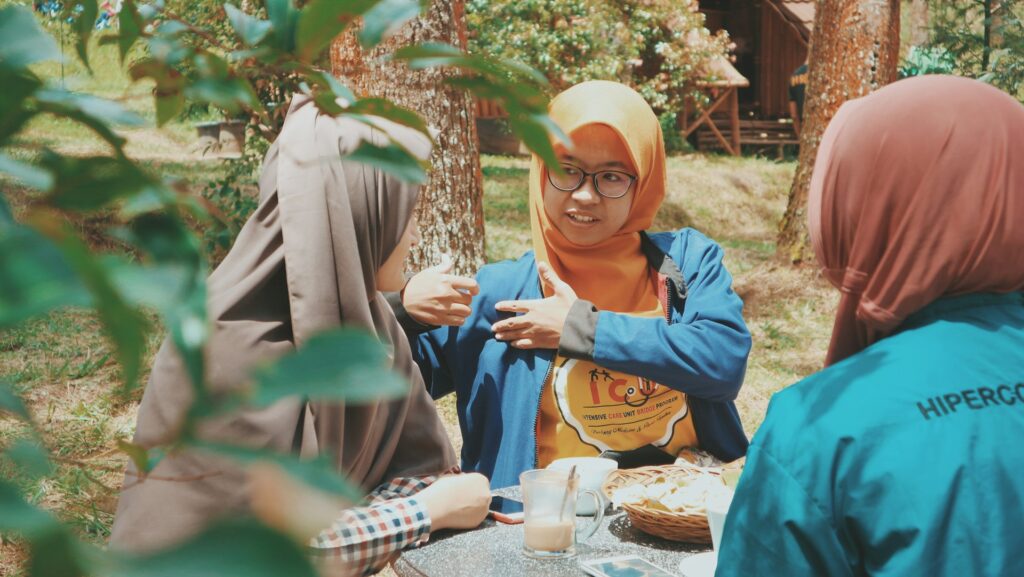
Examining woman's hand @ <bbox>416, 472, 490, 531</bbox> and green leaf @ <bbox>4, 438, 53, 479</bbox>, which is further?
woman's hand @ <bbox>416, 472, 490, 531</bbox>

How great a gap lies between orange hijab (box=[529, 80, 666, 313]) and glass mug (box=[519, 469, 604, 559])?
0.88m

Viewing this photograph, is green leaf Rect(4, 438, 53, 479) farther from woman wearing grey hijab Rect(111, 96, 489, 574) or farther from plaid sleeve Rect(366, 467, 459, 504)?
plaid sleeve Rect(366, 467, 459, 504)

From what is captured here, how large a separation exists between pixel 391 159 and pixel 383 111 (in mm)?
48

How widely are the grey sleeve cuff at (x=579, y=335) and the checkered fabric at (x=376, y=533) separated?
1.98 ft

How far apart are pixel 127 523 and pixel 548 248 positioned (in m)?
1.37

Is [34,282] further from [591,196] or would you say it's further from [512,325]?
[591,196]

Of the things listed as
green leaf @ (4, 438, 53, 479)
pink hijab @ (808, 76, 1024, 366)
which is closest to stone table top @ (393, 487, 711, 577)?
pink hijab @ (808, 76, 1024, 366)

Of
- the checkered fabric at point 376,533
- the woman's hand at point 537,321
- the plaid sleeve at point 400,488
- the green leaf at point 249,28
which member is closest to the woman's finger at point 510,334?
the woman's hand at point 537,321

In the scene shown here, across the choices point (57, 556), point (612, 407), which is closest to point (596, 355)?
point (612, 407)

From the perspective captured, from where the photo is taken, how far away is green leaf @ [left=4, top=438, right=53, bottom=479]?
43 centimetres

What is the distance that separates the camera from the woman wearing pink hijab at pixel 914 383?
3.98ft

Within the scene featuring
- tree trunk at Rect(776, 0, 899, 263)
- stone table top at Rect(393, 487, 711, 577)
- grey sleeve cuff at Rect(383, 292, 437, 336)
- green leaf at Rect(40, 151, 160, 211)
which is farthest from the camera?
tree trunk at Rect(776, 0, 899, 263)

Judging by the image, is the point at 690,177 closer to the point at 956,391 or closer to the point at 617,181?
the point at 617,181

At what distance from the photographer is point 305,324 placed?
5.96ft
